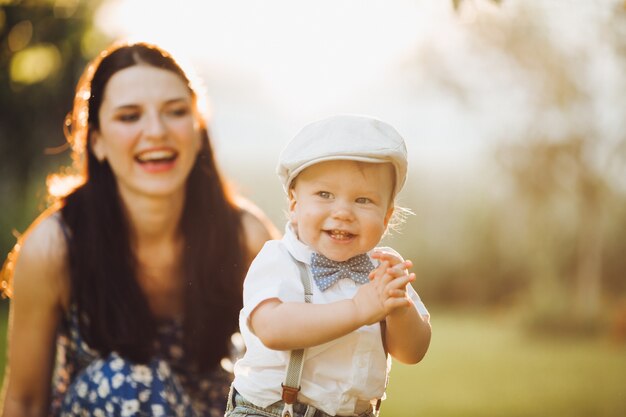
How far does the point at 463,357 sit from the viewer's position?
7.00m

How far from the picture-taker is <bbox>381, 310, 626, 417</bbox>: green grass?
5715mm

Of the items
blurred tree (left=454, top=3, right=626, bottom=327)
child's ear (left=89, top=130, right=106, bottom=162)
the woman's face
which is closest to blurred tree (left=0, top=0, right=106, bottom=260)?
blurred tree (left=454, top=3, right=626, bottom=327)

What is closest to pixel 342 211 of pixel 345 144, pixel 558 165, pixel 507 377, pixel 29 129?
pixel 345 144

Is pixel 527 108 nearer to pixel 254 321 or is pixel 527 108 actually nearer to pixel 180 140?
pixel 180 140

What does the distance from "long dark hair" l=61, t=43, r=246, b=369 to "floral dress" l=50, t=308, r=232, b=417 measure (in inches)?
2.0

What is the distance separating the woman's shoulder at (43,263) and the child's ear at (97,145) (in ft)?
0.92

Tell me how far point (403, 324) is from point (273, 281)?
0.30 metres

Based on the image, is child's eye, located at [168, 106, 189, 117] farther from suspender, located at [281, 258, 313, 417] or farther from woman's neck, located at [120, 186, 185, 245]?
suspender, located at [281, 258, 313, 417]

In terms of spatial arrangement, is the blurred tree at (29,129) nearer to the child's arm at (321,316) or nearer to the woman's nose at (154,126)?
the woman's nose at (154,126)

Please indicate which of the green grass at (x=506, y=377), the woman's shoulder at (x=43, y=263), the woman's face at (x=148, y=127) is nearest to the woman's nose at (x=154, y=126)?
the woman's face at (x=148, y=127)

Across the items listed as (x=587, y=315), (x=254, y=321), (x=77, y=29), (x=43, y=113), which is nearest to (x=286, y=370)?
(x=254, y=321)

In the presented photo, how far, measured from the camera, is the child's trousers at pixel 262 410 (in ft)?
5.98

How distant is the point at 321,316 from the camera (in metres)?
1.70

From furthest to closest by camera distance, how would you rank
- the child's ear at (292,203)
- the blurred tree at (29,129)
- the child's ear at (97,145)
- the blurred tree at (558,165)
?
the blurred tree at (29,129)
the blurred tree at (558,165)
the child's ear at (97,145)
the child's ear at (292,203)
